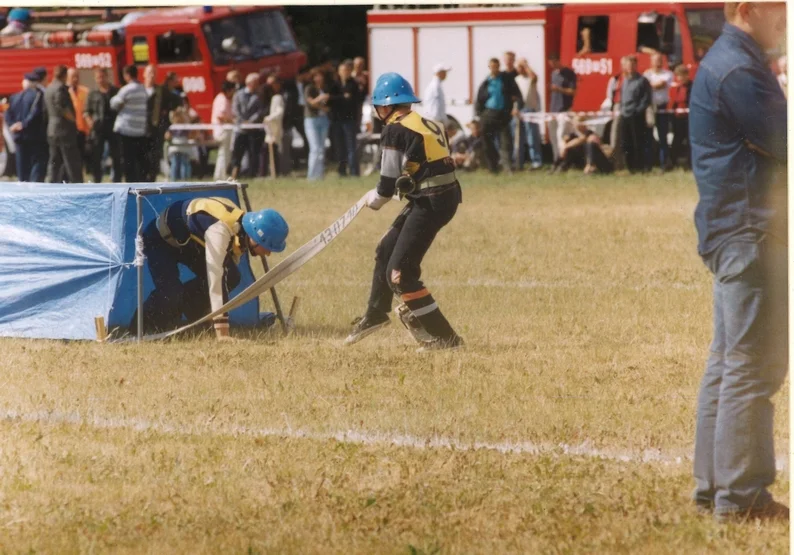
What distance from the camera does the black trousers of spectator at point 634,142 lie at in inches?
896

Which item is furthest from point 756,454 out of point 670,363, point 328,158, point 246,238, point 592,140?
point 328,158

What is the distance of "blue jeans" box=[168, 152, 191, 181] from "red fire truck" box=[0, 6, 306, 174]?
375cm

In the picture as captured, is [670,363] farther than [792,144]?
Yes

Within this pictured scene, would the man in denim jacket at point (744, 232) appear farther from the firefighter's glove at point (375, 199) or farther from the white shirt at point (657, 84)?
the white shirt at point (657, 84)

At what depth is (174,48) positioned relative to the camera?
99.2 ft

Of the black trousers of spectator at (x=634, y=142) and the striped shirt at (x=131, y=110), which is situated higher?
the striped shirt at (x=131, y=110)

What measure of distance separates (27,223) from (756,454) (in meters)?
5.96

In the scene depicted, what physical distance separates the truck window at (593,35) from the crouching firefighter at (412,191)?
19.2 metres

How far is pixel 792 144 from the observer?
15.8 feet

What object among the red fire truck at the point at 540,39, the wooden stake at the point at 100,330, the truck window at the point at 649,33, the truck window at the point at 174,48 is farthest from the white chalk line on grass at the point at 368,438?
the truck window at the point at 174,48

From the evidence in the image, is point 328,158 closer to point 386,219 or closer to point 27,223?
point 386,219

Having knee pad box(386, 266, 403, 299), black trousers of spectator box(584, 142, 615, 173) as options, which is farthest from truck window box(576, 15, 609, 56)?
knee pad box(386, 266, 403, 299)

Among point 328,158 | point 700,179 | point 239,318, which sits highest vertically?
point 700,179

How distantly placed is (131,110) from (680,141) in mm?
9256
